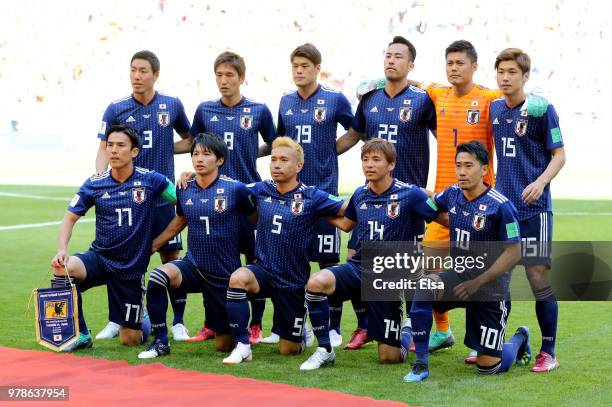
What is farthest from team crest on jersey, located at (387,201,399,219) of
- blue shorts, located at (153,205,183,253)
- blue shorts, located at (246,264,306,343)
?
blue shorts, located at (153,205,183,253)

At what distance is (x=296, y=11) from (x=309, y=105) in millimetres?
24458

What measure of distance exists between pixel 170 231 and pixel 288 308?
84cm

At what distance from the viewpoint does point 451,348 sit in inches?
222

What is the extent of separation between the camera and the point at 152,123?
6.16 meters

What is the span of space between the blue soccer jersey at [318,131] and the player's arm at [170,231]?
31.0 inches

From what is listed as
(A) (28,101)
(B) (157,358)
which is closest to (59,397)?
(B) (157,358)

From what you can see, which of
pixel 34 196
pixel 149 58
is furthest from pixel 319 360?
pixel 34 196

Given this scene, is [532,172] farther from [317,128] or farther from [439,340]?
[317,128]

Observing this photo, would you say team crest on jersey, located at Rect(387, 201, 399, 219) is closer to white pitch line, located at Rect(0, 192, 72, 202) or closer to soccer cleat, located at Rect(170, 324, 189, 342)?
soccer cleat, located at Rect(170, 324, 189, 342)

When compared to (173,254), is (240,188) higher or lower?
higher

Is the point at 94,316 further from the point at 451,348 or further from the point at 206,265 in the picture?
the point at 451,348

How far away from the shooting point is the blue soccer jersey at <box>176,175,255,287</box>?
5.54m

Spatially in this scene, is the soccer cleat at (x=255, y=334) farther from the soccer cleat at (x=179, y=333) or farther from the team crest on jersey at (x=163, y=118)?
the team crest on jersey at (x=163, y=118)

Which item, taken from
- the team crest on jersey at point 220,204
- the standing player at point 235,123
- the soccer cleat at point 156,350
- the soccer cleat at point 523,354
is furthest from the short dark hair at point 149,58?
the soccer cleat at point 523,354
